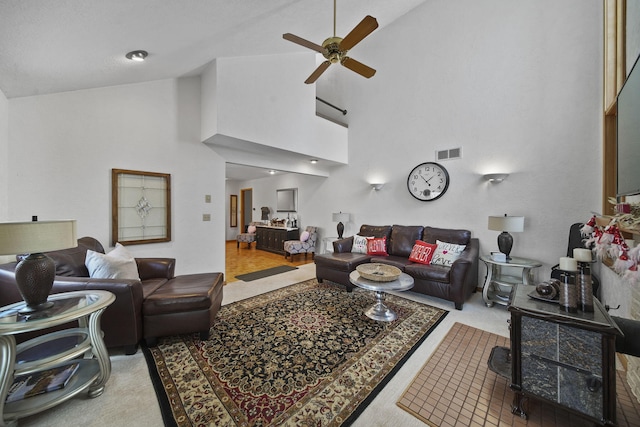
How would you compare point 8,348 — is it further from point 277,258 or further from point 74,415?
point 277,258

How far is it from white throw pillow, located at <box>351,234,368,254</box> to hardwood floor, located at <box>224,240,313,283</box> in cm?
168

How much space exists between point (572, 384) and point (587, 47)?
155 inches

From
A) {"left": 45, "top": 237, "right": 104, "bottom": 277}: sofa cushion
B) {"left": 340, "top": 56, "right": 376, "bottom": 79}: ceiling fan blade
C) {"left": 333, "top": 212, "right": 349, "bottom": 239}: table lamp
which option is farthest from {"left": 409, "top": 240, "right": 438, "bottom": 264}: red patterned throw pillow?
{"left": 45, "top": 237, "right": 104, "bottom": 277}: sofa cushion

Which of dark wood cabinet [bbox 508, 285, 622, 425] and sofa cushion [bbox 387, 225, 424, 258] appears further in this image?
sofa cushion [bbox 387, 225, 424, 258]

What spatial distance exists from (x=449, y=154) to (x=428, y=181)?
547 mm

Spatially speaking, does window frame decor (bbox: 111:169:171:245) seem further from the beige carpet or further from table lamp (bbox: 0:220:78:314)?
the beige carpet

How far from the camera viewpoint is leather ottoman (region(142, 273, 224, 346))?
207 centimetres

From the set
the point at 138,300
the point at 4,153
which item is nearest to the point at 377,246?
the point at 138,300

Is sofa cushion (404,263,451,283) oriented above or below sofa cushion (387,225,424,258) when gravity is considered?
below

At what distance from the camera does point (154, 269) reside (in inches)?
110

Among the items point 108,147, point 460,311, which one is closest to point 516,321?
point 460,311

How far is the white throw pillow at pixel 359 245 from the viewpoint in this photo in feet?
14.2

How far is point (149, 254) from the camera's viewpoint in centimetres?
334

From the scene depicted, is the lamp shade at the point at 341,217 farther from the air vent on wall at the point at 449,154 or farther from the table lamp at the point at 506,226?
the table lamp at the point at 506,226
